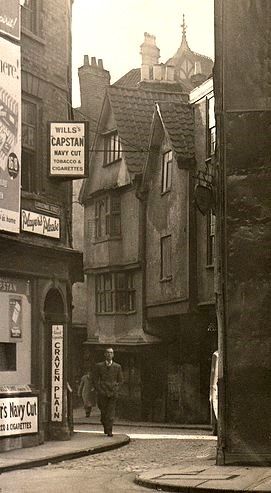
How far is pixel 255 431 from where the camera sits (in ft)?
49.4

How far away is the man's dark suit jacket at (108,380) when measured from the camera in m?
22.8

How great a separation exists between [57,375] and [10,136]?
208 inches

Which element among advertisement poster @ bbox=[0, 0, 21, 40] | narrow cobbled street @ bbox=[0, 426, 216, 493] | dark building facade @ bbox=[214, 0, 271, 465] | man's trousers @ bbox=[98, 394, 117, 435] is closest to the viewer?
narrow cobbled street @ bbox=[0, 426, 216, 493]

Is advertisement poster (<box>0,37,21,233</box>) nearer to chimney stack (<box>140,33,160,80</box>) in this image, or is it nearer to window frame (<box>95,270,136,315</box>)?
window frame (<box>95,270,136,315</box>)

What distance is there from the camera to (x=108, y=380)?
2291 centimetres

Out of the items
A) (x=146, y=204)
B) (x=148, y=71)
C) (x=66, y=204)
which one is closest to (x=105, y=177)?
(x=146, y=204)

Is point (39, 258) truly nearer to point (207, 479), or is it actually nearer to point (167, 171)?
point (207, 479)

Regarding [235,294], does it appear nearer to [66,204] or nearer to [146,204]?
[66,204]

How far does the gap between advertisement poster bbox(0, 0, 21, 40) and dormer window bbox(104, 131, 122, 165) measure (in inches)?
669

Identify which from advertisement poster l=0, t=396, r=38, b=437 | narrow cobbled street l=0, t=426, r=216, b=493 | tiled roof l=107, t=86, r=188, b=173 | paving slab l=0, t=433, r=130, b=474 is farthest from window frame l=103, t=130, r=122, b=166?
advertisement poster l=0, t=396, r=38, b=437

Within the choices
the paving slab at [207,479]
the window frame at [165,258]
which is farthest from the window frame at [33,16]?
the window frame at [165,258]

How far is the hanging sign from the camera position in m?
21.5

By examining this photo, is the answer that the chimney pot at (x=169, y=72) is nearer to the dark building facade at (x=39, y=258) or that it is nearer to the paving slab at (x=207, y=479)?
the dark building facade at (x=39, y=258)

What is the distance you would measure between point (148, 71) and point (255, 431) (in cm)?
3654
